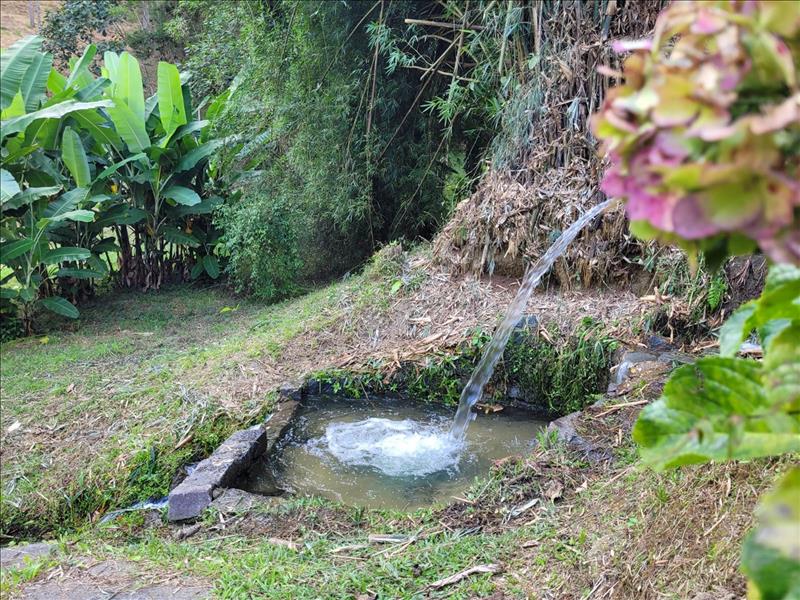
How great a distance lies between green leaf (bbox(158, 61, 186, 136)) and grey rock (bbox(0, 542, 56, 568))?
5.53 m

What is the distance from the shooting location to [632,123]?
1.82ft

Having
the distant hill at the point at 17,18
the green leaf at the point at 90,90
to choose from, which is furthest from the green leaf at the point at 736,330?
the distant hill at the point at 17,18

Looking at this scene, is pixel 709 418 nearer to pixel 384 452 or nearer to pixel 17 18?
pixel 384 452

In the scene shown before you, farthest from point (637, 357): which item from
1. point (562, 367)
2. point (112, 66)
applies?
point (112, 66)

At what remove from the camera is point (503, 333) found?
4840 millimetres

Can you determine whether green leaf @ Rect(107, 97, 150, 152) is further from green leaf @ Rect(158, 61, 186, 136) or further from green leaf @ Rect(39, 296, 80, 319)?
green leaf @ Rect(39, 296, 80, 319)

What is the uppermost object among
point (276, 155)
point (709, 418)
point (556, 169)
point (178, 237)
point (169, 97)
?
point (169, 97)

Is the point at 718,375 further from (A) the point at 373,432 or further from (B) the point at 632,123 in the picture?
(A) the point at 373,432

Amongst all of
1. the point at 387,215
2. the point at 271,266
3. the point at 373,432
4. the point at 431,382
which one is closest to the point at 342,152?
the point at 387,215

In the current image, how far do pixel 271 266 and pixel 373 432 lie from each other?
3579 millimetres

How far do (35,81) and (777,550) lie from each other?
817cm

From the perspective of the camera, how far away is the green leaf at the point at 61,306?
7137 mm

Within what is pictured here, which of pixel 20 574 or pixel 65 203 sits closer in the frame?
pixel 20 574

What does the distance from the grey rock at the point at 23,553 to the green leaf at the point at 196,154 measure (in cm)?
551
